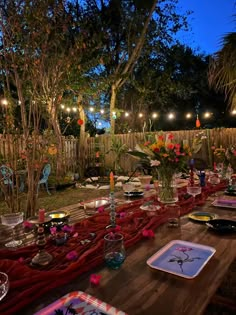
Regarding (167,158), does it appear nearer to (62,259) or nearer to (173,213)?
(173,213)

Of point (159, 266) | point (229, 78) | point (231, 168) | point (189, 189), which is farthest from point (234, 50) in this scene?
point (159, 266)

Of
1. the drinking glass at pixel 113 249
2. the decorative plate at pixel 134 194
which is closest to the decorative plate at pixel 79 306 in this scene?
the drinking glass at pixel 113 249

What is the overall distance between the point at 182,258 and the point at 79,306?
458 mm

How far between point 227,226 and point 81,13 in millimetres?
7367

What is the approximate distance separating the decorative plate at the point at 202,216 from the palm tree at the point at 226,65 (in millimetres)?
2323

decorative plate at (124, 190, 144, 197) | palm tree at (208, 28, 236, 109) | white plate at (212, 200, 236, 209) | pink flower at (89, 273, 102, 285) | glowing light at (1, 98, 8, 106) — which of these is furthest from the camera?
palm tree at (208, 28, 236, 109)

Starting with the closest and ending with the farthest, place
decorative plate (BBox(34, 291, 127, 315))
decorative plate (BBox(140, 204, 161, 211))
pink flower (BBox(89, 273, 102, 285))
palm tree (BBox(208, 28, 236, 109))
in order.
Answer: decorative plate (BBox(34, 291, 127, 315)) < pink flower (BBox(89, 273, 102, 285)) < decorative plate (BBox(140, 204, 161, 211)) < palm tree (BBox(208, 28, 236, 109))

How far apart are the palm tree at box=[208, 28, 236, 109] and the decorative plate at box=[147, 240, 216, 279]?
9.07ft

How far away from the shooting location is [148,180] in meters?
2.62

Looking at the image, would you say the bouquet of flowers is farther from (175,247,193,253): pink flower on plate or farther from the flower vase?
(175,247,193,253): pink flower on plate

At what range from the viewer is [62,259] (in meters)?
0.98

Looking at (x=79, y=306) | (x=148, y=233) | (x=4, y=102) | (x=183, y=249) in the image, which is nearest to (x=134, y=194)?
(x=148, y=233)

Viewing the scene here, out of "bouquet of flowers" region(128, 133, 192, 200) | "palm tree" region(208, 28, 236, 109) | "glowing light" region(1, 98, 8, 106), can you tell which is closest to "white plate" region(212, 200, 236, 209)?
"bouquet of flowers" region(128, 133, 192, 200)

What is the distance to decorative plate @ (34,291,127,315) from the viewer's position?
0.67 m
